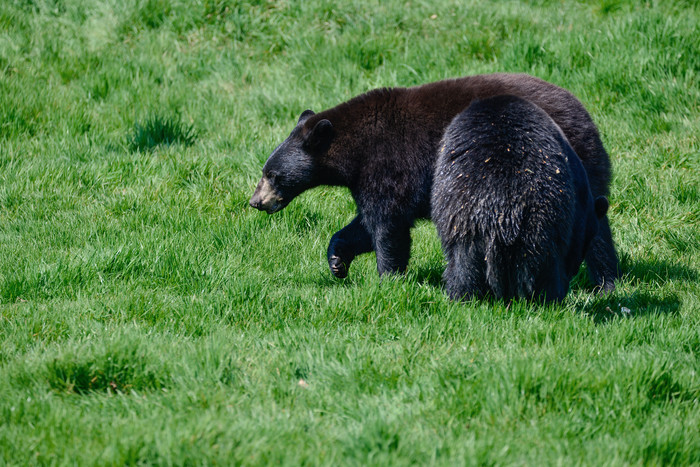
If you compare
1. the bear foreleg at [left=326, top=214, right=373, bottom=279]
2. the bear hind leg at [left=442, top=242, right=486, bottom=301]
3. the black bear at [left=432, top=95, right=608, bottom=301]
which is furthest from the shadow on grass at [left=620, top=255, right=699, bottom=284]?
the bear foreleg at [left=326, top=214, right=373, bottom=279]

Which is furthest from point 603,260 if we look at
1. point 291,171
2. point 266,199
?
point 266,199

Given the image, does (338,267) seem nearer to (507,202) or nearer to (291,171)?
(291,171)

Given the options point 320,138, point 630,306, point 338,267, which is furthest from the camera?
point 320,138

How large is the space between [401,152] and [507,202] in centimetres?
133

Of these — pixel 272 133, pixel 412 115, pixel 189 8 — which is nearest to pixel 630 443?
pixel 412 115

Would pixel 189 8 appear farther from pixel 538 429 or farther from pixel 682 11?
pixel 538 429

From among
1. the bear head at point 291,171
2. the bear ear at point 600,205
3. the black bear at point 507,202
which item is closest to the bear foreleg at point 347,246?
the bear head at point 291,171

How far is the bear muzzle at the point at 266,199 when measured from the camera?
5863 millimetres

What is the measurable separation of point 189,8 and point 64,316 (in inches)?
235

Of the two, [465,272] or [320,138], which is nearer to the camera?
[465,272]

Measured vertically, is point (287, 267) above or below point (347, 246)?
below

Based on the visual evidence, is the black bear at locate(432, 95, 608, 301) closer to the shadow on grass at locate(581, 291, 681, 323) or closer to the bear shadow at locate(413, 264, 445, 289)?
the shadow on grass at locate(581, 291, 681, 323)

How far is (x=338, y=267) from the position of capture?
17.8ft

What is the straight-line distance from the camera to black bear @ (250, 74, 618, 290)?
525 centimetres
